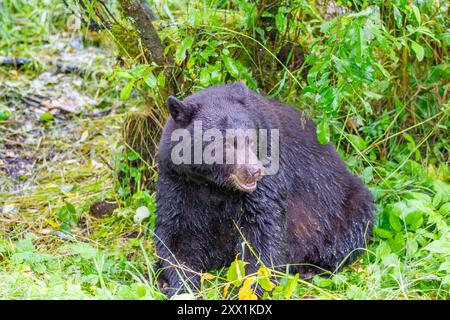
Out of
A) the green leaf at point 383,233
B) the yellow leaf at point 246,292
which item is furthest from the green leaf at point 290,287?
the green leaf at point 383,233

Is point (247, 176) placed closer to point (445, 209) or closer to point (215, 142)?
point (215, 142)

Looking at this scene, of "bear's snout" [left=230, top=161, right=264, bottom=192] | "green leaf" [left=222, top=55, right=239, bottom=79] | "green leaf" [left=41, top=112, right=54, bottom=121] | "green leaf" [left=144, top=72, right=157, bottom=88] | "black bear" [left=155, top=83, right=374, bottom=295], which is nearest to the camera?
"bear's snout" [left=230, top=161, right=264, bottom=192]

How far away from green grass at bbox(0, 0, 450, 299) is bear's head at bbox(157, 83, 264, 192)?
583mm

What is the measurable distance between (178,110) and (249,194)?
0.80 m

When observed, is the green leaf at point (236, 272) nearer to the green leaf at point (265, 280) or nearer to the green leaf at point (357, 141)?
the green leaf at point (265, 280)

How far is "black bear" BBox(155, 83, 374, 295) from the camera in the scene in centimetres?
508

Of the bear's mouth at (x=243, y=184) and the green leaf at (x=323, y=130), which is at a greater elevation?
the green leaf at (x=323, y=130)

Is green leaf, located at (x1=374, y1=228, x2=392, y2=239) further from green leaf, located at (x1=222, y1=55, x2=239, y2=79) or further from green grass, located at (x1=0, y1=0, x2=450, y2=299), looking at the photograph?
green leaf, located at (x1=222, y1=55, x2=239, y2=79)

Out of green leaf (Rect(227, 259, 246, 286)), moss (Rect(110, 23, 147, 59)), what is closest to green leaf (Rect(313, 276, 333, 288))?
green leaf (Rect(227, 259, 246, 286))

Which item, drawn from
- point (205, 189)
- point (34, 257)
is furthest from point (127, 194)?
point (205, 189)

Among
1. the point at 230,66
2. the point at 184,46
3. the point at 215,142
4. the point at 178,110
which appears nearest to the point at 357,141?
the point at 230,66

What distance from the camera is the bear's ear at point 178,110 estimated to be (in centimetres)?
503

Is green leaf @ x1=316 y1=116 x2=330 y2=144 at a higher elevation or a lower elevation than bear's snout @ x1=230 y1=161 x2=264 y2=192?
higher

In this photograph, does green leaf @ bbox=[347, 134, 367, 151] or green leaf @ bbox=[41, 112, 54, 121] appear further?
green leaf @ bbox=[41, 112, 54, 121]
